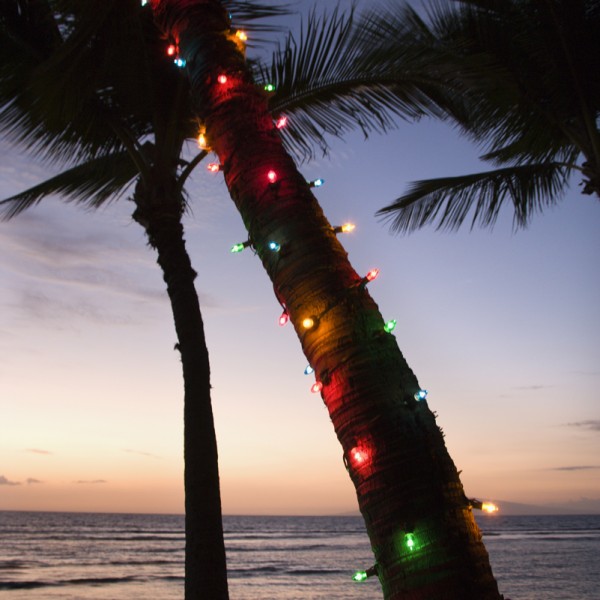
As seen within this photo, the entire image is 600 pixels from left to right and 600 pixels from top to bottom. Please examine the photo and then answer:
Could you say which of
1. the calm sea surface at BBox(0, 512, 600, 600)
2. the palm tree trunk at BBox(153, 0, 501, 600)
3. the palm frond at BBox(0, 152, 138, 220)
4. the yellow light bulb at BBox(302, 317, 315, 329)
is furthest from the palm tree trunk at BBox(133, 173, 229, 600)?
the calm sea surface at BBox(0, 512, 600, 600)

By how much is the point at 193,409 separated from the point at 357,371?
3.99 meters

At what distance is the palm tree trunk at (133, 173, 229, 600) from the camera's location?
4949mm

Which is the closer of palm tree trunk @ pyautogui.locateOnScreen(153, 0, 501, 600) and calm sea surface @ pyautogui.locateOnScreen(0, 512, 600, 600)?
palm tree trunk @ pyautogui.locateOnScreen(153, 0, 501, 600)

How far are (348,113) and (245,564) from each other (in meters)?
23.4

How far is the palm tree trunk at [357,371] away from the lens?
1.44 m

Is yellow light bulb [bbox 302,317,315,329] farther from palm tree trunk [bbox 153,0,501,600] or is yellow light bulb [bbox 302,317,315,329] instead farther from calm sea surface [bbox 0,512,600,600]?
→ calm sea surface [bbox 0,512,600,600]

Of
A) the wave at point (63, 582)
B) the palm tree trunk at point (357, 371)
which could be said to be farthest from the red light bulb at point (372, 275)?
the wave at point (63, 582)

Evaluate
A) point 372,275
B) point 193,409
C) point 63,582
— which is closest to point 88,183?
point 193,409

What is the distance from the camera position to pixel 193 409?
5387 millimetres

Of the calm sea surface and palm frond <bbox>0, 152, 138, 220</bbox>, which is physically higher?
palm frond <bbox>0, 152, 138, 220</bbox>

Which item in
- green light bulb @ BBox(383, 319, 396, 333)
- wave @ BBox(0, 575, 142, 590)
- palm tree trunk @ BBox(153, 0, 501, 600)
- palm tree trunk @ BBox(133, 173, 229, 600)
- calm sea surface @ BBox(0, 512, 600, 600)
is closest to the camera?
palm tree trunk @ BBox(153, 0, 501, 600)

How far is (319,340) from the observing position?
5.71 ft

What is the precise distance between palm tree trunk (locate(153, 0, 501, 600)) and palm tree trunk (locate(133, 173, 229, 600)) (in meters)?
3.61

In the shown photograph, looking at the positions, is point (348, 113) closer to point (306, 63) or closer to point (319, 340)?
point (306, 63)
